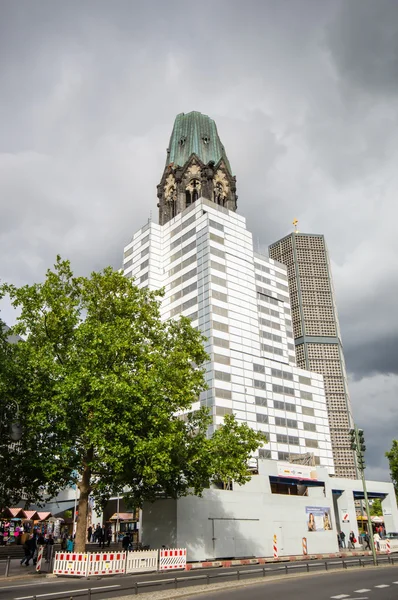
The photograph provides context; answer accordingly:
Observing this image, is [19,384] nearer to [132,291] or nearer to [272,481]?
[132,291]

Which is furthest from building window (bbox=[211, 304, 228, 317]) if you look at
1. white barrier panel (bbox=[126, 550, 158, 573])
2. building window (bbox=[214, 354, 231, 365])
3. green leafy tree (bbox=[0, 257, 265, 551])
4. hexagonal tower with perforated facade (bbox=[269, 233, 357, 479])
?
white barrier panel (bbox=[126, 550, 158, 573])

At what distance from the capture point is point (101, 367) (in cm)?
2603

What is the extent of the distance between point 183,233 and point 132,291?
206 feet

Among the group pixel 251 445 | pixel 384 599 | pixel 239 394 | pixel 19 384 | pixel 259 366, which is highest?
pixel 259 366

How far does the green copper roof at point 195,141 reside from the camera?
111625mm

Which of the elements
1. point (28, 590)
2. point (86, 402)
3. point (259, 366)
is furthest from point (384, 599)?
point (259, 366)

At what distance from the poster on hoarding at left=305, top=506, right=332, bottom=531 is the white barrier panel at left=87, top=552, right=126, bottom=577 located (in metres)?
22.6

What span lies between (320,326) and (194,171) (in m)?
51.6

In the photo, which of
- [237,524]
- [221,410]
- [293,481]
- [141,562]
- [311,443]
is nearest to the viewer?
[141,562]

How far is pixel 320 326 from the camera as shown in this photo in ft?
425

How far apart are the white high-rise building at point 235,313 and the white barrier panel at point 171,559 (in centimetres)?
4536

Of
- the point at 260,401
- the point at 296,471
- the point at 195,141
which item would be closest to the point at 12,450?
the point at 296,471

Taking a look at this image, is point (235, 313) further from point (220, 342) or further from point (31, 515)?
point (31, 515)

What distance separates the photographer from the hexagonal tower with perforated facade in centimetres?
11631
